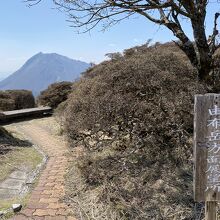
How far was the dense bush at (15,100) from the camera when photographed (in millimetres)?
18430

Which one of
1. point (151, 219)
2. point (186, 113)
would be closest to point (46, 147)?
point (186, 113)

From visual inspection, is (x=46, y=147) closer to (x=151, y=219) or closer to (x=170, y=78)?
(x=170, y=78)

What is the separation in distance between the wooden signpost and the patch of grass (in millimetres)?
4116

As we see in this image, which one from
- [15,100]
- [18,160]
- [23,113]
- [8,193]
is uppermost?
[15,100]

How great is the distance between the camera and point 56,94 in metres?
19.0

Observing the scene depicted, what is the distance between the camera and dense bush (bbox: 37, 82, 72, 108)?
18.9m

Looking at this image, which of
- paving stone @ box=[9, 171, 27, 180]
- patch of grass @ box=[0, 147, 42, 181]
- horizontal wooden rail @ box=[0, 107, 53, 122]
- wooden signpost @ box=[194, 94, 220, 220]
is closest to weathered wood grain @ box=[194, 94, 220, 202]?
wooden signpost @ box=[194, 94, 220, 220]

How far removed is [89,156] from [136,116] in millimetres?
1356

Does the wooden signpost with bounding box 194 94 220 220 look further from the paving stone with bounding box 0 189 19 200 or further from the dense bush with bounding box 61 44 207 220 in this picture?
the paving stone with bounding box 0 189 19 200

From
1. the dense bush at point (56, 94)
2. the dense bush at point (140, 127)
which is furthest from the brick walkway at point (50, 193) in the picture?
the dense bush at point (56, 94)

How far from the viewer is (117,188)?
473cm

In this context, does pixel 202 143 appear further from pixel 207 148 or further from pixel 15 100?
pixel 15 100

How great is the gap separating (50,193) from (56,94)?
46.1 ft

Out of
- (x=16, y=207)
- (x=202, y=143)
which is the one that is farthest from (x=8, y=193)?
(x=202, y=143)
